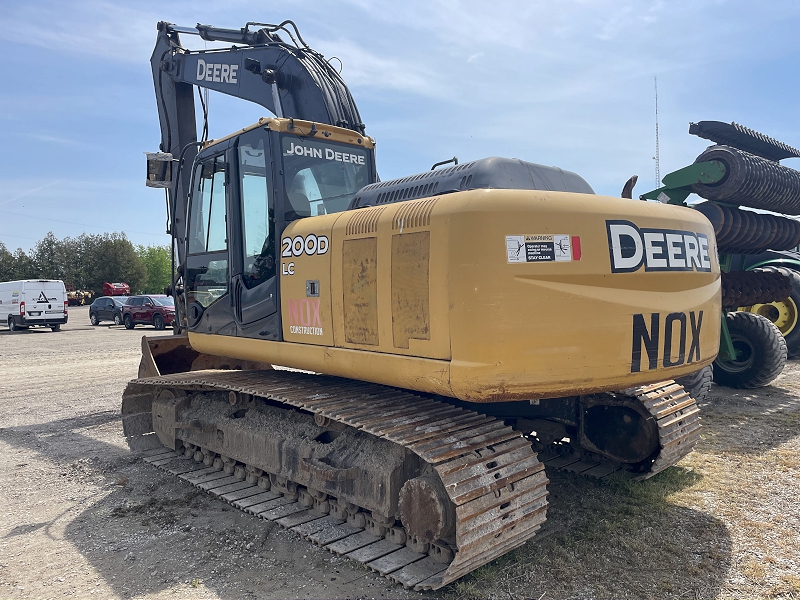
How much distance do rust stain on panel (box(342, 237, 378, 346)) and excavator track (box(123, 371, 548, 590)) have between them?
0.55 meters

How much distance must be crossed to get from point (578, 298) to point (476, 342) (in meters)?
0.63

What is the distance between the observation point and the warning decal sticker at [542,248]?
332 centimetres

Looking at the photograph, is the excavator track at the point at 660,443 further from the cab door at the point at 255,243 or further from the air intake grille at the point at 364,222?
the cab door at the point at 255,243

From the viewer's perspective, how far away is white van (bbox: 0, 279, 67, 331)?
2477 cm

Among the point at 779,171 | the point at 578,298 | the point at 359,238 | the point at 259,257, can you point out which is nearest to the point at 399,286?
the point at 359,238

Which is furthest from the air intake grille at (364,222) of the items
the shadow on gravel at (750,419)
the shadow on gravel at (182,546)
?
the shadow on gravel at (750,419)

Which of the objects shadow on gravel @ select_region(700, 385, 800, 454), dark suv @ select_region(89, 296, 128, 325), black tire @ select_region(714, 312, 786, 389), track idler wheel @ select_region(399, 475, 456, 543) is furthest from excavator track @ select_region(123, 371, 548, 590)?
dark suv @ select_region(89, 296, 128, 325)

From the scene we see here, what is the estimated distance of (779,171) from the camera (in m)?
8.73

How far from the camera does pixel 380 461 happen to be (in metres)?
4.06

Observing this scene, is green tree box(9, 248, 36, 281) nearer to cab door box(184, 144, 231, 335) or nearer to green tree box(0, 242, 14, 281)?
green tree box(0, 242, 14, 281)

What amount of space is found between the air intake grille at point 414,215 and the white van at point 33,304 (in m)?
25.1

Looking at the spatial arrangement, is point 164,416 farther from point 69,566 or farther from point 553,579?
point 553,579

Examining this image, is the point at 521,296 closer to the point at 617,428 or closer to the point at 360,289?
the point at 360,289

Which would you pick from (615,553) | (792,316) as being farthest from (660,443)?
(792,316)
